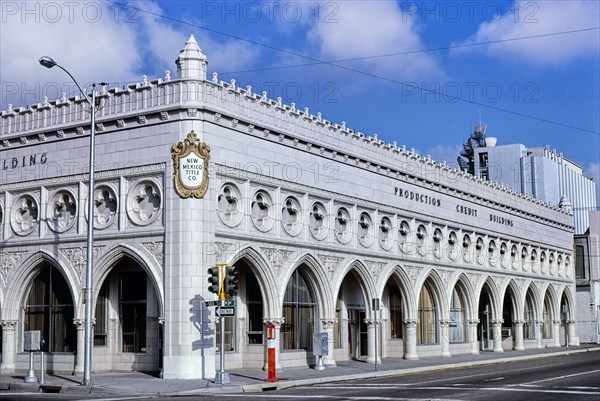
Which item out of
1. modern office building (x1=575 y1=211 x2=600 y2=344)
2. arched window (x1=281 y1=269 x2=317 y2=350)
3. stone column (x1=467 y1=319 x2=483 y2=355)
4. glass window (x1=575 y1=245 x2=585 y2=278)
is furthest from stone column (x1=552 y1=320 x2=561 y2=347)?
arched window (x1=281 y1=269 x2=317 y2=350)

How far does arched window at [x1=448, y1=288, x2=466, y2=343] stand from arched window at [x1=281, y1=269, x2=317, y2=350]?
14.5 metres

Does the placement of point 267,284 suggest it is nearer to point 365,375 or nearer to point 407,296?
point 365,375

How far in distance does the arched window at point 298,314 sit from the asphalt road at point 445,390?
605cm

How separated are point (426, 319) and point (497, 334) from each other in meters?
8.94

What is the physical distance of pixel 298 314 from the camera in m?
38.1

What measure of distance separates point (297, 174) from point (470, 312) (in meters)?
19.5

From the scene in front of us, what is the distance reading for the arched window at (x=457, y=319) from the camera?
50941 millimetres

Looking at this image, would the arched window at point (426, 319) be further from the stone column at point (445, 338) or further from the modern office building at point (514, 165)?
the modern office building at point (514, 165)

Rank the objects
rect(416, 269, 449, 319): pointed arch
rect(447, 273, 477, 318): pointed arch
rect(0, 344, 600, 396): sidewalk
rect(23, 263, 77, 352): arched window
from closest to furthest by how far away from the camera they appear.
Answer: rect(0, 344, 600, 396): sidewalk → rect(23, 263, 77, 352): arched window → rect(416, 269, 449, 319): pointed arch → rect(447, 273, 477, 318): pointed arch

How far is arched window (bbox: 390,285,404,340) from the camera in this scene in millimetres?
46688

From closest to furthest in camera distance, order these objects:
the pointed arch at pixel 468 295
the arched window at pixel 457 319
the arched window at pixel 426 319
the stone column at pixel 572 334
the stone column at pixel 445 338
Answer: the arched window at pixel 426 319
the stone column at pixel 445 338
the arched window at pixel 457 319
the pointed arch at pixel 468 295
the stone column at pixel 572 334

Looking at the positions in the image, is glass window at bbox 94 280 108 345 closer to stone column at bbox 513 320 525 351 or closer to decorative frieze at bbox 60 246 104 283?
decorative frieze at bbox 60 246 104 283

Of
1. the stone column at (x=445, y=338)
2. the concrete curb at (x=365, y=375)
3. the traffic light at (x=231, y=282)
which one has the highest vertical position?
the traffic light at (x=231, y=282)

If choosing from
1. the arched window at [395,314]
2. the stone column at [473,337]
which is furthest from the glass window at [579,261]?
the arched window at [395,314]
